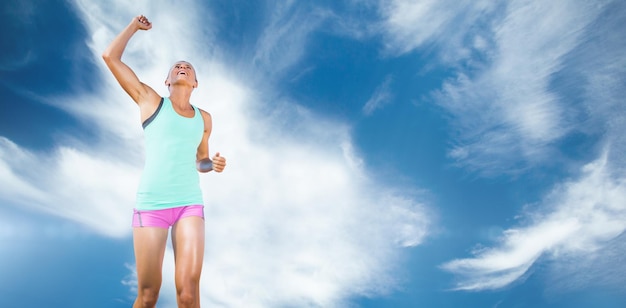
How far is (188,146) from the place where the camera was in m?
5.88

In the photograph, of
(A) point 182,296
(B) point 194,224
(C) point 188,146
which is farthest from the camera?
(C) point 188,146

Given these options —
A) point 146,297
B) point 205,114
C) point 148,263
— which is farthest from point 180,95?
point 146,297

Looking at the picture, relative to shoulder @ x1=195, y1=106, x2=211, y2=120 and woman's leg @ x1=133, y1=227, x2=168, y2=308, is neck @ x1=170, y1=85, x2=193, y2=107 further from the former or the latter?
woman's leg @ x1=133, y1=227, x2=168, y2=308

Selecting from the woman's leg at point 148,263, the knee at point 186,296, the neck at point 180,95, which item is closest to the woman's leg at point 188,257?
the knee at point 186,296

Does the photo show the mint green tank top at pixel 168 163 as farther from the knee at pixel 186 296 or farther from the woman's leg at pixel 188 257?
the knee at pixel 186 296

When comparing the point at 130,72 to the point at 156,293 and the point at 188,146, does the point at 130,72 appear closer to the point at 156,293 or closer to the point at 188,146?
the point at 188,146

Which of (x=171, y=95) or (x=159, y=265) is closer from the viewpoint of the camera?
(x=159, y=265)

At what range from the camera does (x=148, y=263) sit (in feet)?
17.6

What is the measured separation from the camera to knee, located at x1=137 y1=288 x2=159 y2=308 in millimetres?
5398

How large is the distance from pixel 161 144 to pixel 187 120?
444mm

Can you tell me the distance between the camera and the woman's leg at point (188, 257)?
511cm

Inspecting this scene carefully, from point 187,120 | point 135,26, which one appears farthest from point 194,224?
point 135,26

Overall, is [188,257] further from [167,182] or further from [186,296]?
[167,182]

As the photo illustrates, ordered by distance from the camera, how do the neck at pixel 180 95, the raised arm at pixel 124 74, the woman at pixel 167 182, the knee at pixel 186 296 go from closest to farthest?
the knee at pixel 186 296 → the woman at pixel 167 182 → the raised arm at pixel 124 74 → the neck at pixel 180 95
